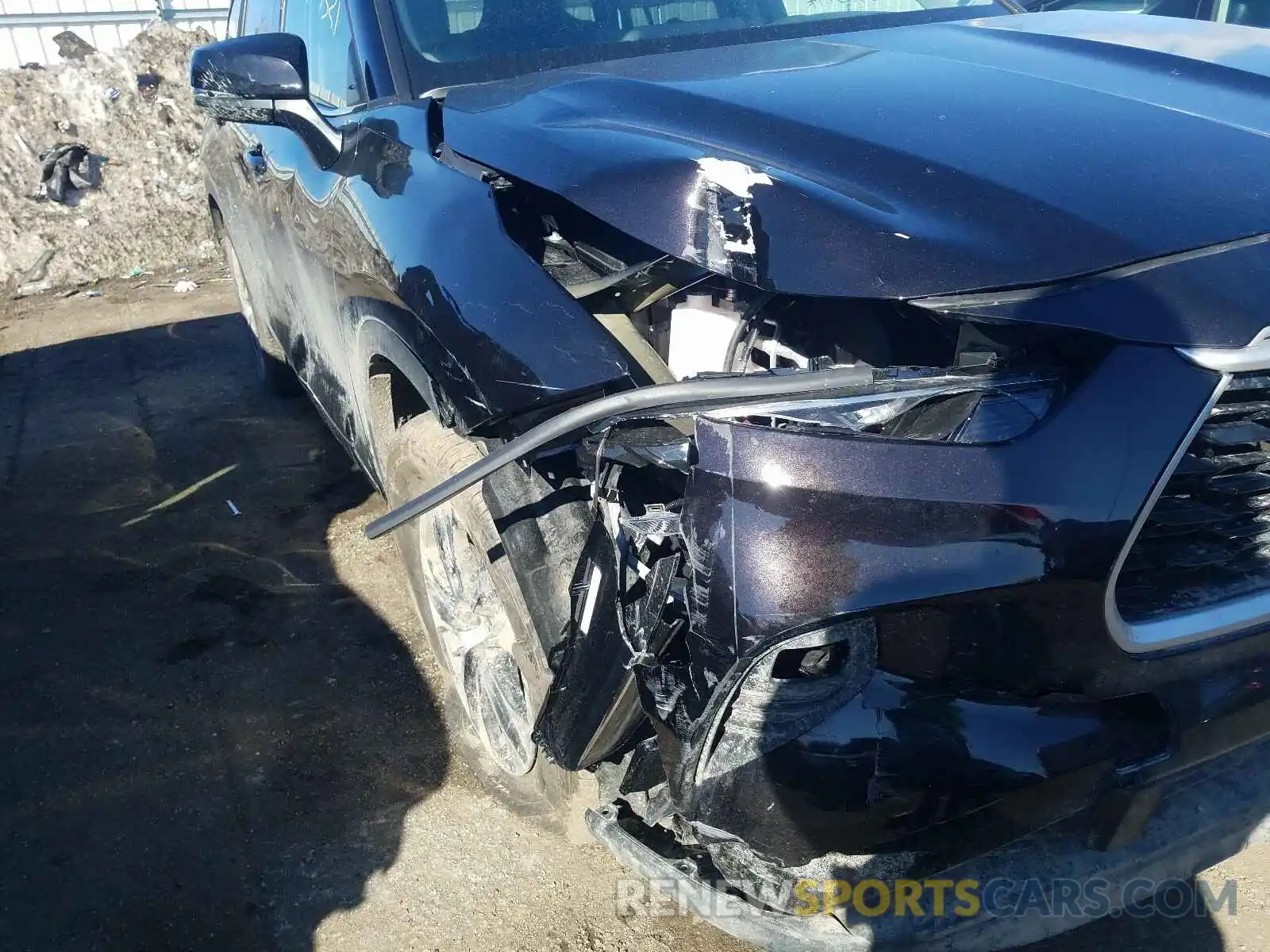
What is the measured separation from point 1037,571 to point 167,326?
6.60 metres

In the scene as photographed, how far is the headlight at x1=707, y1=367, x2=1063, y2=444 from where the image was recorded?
55.8 inches

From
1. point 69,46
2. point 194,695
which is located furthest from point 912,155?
point 69,46

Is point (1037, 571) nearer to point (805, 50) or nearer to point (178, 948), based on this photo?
point (805, 50)

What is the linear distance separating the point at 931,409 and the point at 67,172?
9191 millimetres

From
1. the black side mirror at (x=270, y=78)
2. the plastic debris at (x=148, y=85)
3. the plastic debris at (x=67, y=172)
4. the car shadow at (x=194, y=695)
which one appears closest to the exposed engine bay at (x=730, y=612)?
the car shadow at (x=194, y=695)

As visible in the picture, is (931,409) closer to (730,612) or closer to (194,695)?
(730,612)

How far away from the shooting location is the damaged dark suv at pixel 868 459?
1360 mm

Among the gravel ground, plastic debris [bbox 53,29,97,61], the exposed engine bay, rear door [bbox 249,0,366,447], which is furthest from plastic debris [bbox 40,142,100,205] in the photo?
the exposed engine bay

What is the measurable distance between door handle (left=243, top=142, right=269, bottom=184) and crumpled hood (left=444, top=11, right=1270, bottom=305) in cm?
139

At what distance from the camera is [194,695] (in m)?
2.98

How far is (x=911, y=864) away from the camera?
1483 mm

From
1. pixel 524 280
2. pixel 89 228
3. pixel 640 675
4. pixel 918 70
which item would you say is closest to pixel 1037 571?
pixel 640 675

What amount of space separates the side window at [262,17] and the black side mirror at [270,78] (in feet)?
2.96

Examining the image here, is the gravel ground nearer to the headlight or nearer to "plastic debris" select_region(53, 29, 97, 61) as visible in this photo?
the headlight
